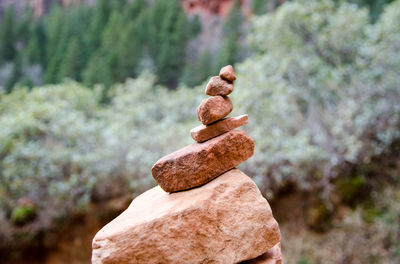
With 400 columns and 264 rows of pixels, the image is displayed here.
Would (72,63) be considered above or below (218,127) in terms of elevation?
above

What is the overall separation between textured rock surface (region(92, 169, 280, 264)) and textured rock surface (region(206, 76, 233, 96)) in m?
1.16

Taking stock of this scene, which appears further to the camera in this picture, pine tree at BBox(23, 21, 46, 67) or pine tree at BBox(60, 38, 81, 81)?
pine tree at BBox(23, 21, 46, 67)

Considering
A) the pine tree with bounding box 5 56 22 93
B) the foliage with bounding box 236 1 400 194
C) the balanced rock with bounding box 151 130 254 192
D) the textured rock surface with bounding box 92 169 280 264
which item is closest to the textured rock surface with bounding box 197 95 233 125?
the balanced rock with bounding box 151 130 254 192

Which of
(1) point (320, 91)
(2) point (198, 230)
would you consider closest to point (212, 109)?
(2) point (198, 230)

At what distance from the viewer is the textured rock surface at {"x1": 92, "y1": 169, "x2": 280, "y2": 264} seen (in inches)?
148

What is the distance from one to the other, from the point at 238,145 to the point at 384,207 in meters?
8.24

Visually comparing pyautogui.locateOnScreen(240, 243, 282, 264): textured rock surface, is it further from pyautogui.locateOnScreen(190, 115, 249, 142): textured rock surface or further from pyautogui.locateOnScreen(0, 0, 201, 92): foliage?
pyautogui.locateOnScreen(0, 0, 201, 92): foliage

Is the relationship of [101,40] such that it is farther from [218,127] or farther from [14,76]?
[218,127]

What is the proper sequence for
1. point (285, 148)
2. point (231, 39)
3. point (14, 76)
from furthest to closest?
point (14, 76) → point (231, 39) → point (285, 148)

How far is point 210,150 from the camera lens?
413cm

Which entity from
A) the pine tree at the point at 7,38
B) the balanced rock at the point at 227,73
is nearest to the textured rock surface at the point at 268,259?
the balanced rock at the point at 227,73

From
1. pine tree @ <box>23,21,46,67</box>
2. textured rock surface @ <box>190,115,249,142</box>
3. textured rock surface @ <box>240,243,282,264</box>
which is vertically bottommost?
textured rock surface @ <box>240,243,282,264</box>

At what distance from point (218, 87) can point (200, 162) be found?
3.37 feet

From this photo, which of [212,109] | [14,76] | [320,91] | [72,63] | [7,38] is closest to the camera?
[212,109]
